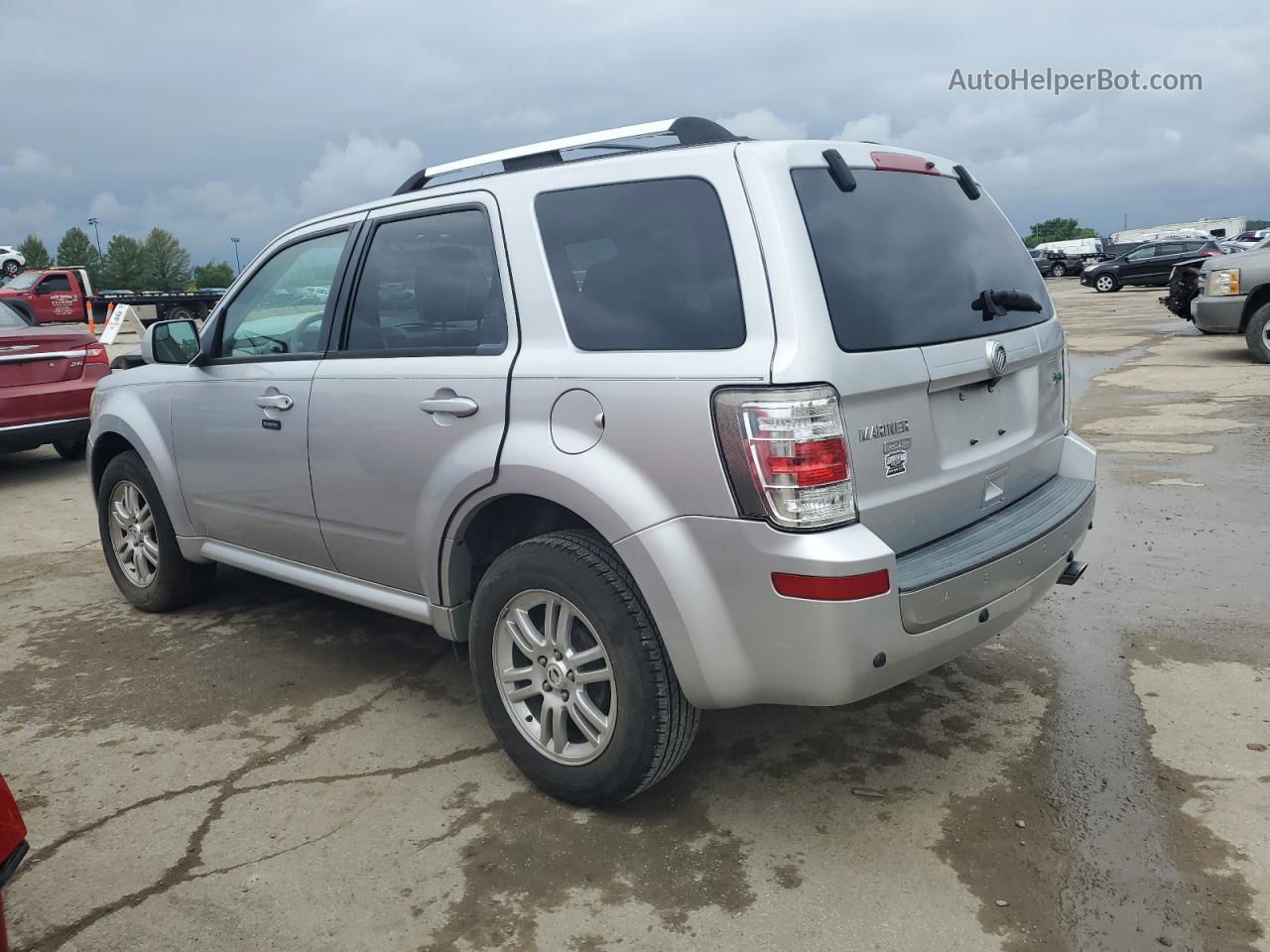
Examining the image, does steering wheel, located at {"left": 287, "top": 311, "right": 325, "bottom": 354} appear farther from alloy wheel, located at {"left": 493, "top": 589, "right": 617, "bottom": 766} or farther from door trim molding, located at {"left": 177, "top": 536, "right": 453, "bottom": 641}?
alloy wheel, located at {"left": 493, "top": 589, "right": 617, "bottom": 766}

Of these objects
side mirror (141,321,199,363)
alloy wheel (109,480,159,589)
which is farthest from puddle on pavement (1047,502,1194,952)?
alloy wheel (109,480,159,589)

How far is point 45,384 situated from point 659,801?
7.58 metres

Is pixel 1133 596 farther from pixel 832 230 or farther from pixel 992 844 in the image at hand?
pixel 832 230

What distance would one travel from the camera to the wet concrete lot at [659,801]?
2.64 m

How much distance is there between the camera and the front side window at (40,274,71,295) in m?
27.2

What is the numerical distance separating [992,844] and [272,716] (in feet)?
8.22

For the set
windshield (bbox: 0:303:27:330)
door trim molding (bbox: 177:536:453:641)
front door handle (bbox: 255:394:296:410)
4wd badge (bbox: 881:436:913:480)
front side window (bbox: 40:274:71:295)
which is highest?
front side window (bbox: 40:274:71:295)

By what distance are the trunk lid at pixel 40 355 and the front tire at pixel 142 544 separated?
405 centimetres

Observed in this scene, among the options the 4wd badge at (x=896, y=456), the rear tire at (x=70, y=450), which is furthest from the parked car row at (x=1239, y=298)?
the rear tire at (x=70, y=450)

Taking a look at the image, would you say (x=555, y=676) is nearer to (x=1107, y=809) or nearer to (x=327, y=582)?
(x=327, y=582)

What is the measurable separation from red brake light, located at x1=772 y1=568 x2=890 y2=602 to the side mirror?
10.1 feet

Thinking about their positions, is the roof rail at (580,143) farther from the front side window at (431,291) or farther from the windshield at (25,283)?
the windshield at (25,283)

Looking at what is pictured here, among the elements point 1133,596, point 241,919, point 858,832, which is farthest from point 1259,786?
point 241,919

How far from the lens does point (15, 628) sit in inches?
198
